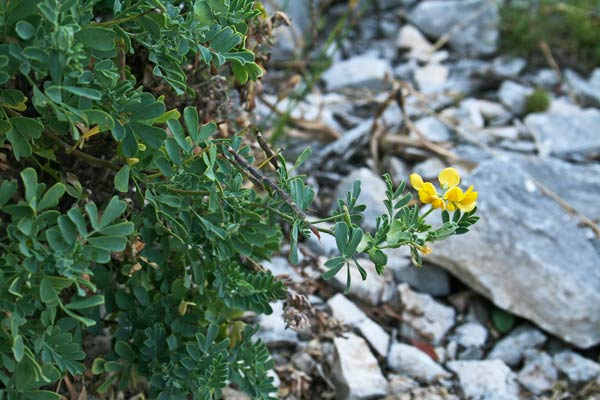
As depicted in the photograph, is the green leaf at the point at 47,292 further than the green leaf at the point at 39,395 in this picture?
No

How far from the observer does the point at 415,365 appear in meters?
2.51

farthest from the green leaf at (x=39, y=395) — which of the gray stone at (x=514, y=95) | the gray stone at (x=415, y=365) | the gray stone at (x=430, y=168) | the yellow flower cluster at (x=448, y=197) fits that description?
the gray stone at (x=514, y=95)

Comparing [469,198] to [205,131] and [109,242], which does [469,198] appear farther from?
[109,242]

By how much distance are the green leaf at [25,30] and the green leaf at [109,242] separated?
1.12ft

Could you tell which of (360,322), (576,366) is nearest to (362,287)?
(360,322)

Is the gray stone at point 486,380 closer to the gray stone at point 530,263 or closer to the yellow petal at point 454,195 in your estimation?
the gray stone at point 530,263

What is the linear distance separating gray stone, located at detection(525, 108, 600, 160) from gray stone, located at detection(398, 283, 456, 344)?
1101mm

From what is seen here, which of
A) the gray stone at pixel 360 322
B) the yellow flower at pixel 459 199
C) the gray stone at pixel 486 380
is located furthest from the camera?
the gray stone at pixel 360 322

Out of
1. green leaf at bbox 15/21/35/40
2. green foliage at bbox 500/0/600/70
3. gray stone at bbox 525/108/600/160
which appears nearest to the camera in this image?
green leaf at bbox 15/21/35/40

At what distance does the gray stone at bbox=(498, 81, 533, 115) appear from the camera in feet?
13.1

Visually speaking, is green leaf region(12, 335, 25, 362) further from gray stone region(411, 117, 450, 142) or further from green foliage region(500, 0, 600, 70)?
green foliage region(500, 0, 600, 70)

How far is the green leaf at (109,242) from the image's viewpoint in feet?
4.65

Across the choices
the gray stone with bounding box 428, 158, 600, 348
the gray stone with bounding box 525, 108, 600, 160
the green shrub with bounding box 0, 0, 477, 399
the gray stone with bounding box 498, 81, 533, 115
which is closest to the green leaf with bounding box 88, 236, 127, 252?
the green shrub with bounding box 0, 0, 477, 399

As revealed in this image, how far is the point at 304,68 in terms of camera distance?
3818mm
